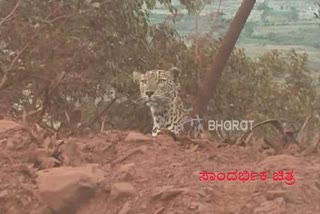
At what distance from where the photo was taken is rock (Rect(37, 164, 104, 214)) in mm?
2469

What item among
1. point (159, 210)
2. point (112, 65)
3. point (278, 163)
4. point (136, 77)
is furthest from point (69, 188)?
point (112, 65)

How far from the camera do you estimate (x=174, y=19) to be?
7770mm

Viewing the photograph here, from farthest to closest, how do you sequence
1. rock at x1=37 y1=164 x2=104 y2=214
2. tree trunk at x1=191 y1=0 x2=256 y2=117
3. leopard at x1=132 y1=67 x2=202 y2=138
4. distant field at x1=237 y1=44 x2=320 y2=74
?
distant field at x1=237 y1=44 x2=320 y2=74 < tree trunk at x1=191 y1=0 x2=256 y2=117 < leopard at x1=132 y1=67 x2=202 y2=138 < rock at x1=37 y1=164 x2=104 y2=214

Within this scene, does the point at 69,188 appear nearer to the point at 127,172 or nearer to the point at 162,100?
the point at 127,172

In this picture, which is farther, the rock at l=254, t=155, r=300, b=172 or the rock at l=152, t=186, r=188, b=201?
the rock at l=254, t=155, r=300, b=172

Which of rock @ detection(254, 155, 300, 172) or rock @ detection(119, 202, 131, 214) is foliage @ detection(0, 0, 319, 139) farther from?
rock @ detection(119, 202, 131, 214)

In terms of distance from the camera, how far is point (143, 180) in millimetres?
2510

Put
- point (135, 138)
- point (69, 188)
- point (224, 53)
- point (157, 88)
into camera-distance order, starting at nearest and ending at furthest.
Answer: point (69, 188), point (135, 138), point (157, 88), point (224, 53)

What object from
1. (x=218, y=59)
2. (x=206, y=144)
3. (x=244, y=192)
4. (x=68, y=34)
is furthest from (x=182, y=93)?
(x=244, y=192)

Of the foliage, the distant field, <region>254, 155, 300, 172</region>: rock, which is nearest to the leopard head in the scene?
the foliage

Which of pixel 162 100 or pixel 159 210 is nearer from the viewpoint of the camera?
pixel 159 210

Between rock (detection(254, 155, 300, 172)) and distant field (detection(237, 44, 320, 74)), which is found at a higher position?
rock (detection(254, 155, 300, 172))

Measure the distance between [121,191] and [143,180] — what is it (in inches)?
4.0

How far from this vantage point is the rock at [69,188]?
2.47 metres
